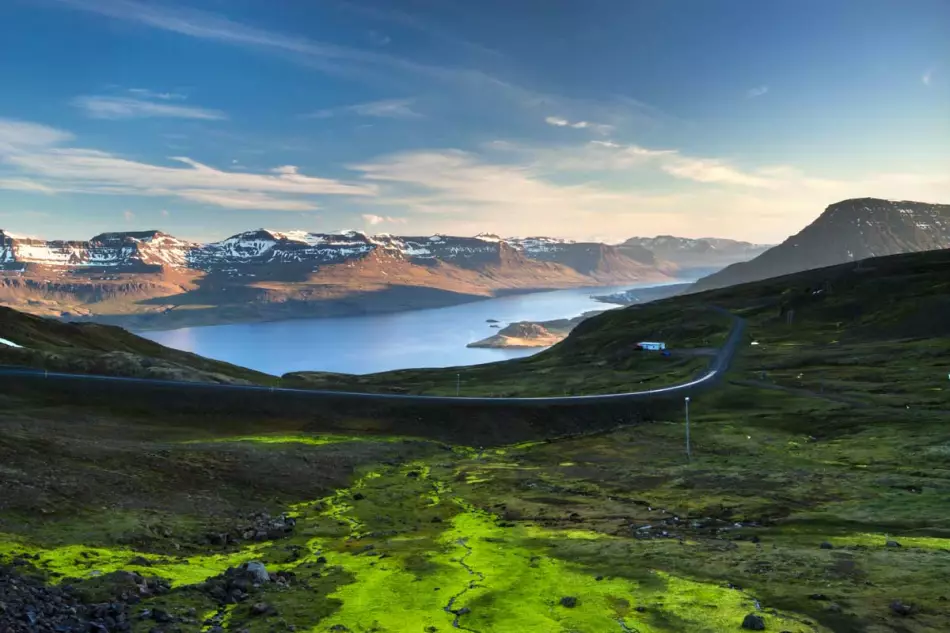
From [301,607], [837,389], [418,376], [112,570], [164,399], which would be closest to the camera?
[301,607]

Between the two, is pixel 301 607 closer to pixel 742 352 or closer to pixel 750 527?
pixel 750 527

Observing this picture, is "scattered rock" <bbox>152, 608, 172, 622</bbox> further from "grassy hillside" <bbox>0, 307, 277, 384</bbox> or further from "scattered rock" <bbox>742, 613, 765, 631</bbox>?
"grassy hillside" <bbox>0, 307, 277, 384</bbox>

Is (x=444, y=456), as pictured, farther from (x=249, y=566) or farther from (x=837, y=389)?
(x=837, y=389)

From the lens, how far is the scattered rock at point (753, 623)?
61.7 feet

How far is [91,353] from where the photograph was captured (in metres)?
111

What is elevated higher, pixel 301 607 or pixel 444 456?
pixel 301 607

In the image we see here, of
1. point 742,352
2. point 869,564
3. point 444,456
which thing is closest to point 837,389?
point 742,352

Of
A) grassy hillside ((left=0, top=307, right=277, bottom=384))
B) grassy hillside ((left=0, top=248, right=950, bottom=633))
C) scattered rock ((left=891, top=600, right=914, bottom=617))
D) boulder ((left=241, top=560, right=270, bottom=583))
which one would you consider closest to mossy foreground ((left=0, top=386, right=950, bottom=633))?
scattered rock ((left=891, top=600, right=914, bottom=617))

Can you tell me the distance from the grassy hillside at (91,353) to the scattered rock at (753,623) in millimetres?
102935

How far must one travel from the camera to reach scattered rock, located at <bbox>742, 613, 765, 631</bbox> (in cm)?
1881

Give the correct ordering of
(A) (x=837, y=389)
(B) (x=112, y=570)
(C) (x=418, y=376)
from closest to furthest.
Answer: (B) (x=112, y=570), (A) (x=837, y=389), (C) (x=418, y=376)

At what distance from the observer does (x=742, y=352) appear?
14038cm

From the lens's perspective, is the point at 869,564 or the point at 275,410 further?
the point at 275,410

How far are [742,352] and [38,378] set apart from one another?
138 m
